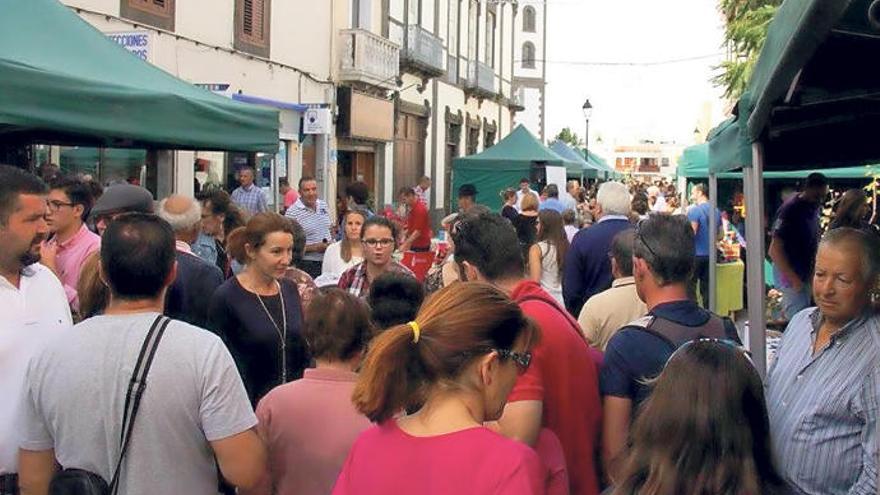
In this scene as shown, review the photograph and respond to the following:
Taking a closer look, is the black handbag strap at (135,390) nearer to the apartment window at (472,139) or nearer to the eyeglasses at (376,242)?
the eyeglasses at (376,242)

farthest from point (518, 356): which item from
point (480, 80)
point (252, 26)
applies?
point (480, 80)

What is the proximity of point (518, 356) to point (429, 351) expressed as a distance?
25cm

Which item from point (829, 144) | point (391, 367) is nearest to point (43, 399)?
point (391, 367)

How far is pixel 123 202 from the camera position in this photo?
17.0 feet

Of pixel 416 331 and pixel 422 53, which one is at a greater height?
pixel 422 53

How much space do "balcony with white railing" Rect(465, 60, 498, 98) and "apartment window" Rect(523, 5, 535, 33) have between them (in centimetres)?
2778

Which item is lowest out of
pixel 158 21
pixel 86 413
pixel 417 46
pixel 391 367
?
pixel 86 413

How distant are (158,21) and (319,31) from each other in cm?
661

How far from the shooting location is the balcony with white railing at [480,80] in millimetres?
33653

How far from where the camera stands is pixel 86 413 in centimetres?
296

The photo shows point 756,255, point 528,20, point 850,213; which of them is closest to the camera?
point 756,255

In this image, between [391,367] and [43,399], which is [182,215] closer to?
[43,399]

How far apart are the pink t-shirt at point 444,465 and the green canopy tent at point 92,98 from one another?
3054mm

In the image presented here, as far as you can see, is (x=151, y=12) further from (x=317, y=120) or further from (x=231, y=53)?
(x=317, y=120)
